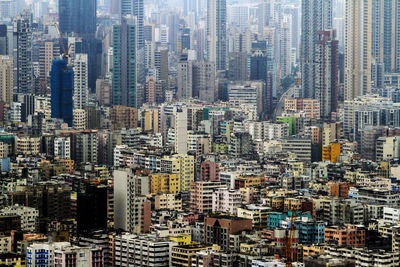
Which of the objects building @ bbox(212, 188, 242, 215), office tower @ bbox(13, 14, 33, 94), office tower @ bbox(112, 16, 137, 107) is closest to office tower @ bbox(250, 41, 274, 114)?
office tower @ bbox(112, 16, 137, 107)

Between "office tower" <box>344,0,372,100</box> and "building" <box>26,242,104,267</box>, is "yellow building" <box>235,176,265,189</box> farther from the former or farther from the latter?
"office tower" <box>344,0,372,100</box>

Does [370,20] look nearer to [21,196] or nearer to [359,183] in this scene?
[359,183]

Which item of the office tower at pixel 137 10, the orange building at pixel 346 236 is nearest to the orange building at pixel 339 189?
the orange building at pixel 346 236

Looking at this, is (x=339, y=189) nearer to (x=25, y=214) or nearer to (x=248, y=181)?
(x=248, y=181)

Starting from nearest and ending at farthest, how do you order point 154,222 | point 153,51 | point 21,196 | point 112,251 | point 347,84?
point 112,251, point 154,222, point 21,196, point 347,84, point 153,51

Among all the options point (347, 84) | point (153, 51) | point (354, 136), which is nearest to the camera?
point (354, 136)

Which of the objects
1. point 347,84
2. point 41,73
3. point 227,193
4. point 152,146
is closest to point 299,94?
point 347,84

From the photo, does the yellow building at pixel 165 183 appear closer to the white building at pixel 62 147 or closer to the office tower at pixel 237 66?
the white building at pixel 62 147
